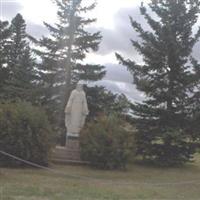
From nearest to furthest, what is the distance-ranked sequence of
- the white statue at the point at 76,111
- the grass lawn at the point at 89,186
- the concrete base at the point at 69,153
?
the grass lawn at the point at 89,186, the concrete base at the point at 69,153, the white statue at the point at 76,111

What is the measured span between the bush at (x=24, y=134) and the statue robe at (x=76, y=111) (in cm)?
325

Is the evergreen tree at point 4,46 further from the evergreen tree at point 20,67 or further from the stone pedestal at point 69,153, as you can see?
the stone pedestal at point 69,153

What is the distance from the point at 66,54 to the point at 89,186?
51.6 ft

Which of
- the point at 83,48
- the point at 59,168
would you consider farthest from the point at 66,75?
the point at 59,168

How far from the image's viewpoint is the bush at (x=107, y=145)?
18859mm

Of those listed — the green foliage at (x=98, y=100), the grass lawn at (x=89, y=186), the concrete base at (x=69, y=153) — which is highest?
the green foliage at (x=98, y=100)

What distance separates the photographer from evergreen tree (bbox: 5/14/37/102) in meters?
30.2

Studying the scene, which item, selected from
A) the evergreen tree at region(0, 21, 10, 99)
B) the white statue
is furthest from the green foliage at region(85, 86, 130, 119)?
the evergreen tree at region(0, 21, 10, 99)

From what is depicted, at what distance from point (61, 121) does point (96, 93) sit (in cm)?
241

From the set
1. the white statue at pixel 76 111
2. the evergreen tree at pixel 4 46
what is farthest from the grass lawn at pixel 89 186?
the evergreen tree at pixel 4 46

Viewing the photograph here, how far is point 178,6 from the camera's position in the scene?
22891 millimetres

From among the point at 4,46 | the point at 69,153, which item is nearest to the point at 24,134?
the point at 69,153

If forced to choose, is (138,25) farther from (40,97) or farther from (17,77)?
(17,77)

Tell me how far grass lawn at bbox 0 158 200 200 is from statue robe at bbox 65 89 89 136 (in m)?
2.62
